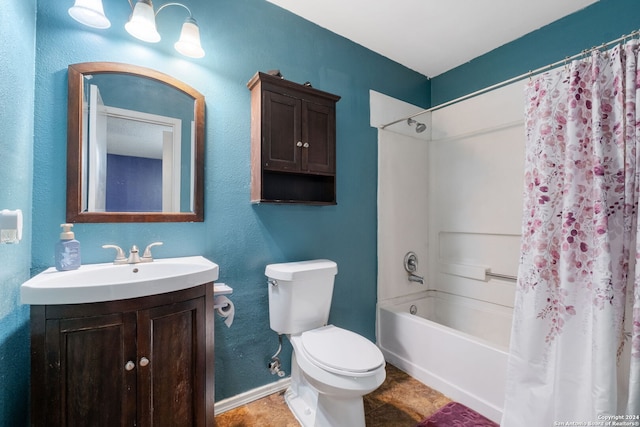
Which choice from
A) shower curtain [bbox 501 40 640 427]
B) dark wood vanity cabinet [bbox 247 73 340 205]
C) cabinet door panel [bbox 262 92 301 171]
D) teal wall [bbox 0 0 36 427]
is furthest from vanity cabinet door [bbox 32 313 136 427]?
shower curtain [bbox 501 40 640 427]

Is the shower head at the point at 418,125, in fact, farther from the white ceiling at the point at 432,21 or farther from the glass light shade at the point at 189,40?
the glass light shade at the point at 189,40

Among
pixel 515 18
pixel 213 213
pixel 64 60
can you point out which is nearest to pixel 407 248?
pixel 213 213

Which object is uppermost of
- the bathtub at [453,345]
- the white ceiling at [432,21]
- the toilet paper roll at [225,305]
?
the white ceiling at [432,21]

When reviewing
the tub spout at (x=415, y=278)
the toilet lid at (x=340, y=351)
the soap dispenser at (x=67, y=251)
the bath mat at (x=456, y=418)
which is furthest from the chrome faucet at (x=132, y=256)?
the tub spout at (x=415, y=278)

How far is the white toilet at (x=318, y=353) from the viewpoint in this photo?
49.9 inches

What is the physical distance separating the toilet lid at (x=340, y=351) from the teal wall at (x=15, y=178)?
115 centimetres

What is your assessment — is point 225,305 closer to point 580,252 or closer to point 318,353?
point 318,353

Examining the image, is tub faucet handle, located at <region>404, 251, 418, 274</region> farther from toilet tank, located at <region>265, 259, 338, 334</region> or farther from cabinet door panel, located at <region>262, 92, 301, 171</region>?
cabinet door panel, located at <region>262, 92, 301, 171</region>

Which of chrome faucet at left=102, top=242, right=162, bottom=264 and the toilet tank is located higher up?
chrome faucet at left=102, top=242, right=162, bottom=264

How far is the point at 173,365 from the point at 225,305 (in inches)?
16.9

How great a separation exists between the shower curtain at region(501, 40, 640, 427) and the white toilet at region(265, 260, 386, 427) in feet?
2.23

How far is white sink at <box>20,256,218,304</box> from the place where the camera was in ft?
2.94

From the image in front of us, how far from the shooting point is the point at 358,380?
4.10 feet

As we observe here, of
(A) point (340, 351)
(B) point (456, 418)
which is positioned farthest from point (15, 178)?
(B) point (456, 418)
